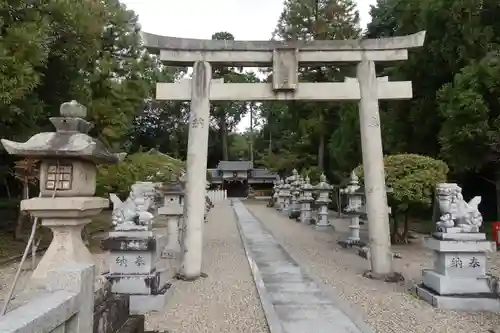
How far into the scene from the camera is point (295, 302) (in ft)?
20.9

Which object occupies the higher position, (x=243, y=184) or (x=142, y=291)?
(x=243, y=184)

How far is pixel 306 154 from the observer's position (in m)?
34.1

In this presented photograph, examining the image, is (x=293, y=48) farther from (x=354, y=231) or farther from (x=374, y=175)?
(x=354, y=231)

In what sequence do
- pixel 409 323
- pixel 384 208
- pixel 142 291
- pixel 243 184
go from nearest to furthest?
pixel 409 323 → pixel 142 291 → pixel 384 208 → pixel 243 184

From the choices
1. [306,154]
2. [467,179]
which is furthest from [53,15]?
[306,154]

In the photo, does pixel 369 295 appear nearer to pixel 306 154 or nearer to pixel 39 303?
pixel 39 303

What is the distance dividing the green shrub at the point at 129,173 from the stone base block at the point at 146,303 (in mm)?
8299

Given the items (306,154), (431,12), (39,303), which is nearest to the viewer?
(39,303)

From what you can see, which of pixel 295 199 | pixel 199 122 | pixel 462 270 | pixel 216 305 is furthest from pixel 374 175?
pixel 295 199

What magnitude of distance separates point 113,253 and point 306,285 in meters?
3.46

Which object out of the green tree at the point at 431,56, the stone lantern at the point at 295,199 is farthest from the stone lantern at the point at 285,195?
the green tree at the point at 431,56

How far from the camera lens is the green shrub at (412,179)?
11133 millimetres

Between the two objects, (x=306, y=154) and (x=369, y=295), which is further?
(x=306, y=154)

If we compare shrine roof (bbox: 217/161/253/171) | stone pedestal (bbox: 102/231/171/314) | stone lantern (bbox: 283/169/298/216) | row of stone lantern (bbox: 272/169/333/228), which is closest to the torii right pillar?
stone pedestal (bbox: 102/231/171/314)
